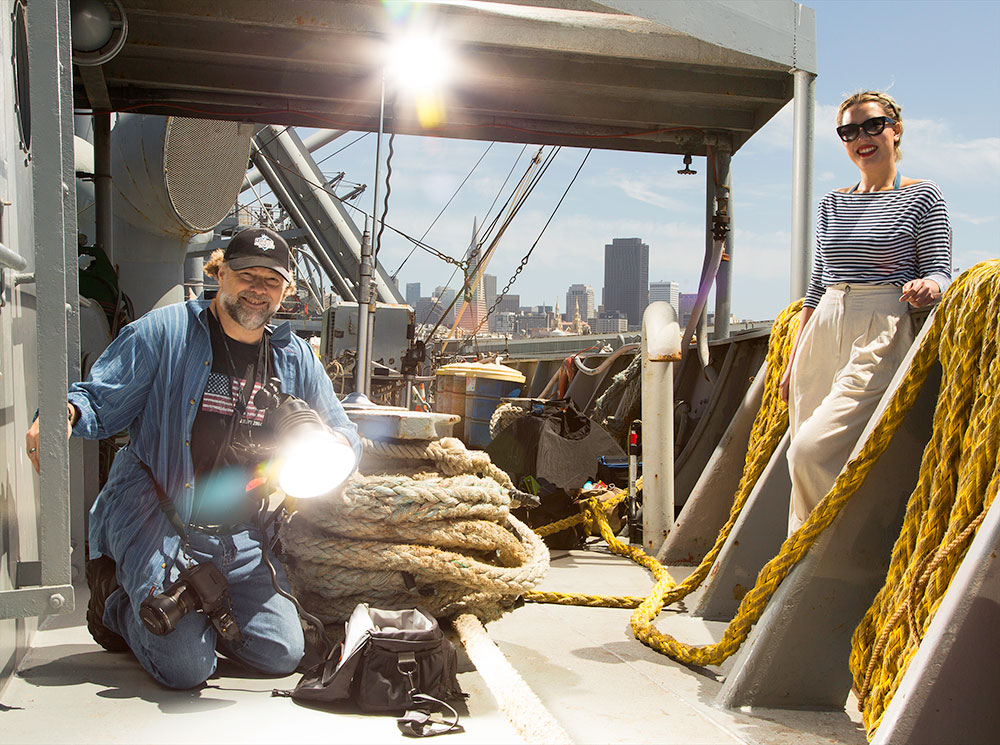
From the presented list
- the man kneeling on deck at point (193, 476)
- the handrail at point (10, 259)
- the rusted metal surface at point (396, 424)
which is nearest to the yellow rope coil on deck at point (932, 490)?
the rusted metal surface at point (396, 424)

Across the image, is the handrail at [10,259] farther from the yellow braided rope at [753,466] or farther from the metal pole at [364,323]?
the metal pole at [364,323]

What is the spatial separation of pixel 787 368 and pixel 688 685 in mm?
1221

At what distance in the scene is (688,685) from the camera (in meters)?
2.78

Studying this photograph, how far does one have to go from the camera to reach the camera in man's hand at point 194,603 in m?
2.50

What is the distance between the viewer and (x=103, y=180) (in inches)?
241

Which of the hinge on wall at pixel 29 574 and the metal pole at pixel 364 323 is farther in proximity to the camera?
the metal pole at pixel 364 323

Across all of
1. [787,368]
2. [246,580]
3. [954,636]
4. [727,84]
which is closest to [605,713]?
[954,636]

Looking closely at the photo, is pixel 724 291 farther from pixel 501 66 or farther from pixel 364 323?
pixel 364 323

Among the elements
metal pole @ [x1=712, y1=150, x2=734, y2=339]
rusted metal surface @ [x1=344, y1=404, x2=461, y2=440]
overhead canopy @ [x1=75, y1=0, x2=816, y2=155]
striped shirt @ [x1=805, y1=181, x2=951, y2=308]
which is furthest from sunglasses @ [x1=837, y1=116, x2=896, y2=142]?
metal pole @ [x1=712, y1=150, x2=734, y2=339]

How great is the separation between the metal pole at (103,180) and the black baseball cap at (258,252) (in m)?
3.66

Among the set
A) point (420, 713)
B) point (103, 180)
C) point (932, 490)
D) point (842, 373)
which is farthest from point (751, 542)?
point (103, 180)

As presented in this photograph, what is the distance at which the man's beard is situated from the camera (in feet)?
9.39

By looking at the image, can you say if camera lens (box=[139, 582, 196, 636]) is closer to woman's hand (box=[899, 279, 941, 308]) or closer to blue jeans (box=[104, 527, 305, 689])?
blue jeans (box=[104, 527, 305, 689])

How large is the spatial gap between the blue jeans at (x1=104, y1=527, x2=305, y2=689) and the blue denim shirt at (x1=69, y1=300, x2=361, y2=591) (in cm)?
11
